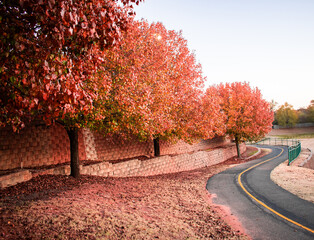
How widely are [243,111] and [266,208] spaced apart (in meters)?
25.9

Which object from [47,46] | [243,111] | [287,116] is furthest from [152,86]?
[287,116]

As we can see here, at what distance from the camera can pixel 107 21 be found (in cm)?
497

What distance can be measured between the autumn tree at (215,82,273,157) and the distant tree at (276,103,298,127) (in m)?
77.3

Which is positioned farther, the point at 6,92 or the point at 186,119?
the point at 186,119

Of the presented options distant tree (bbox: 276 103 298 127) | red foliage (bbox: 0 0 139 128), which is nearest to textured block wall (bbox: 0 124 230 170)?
red foliage (bbox: 0 0 139 128)

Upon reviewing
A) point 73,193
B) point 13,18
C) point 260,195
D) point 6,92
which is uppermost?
point 13,18

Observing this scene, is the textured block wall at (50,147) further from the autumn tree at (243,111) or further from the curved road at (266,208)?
the autumn tree at (243,111)

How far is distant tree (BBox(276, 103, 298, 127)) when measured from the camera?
333 feet

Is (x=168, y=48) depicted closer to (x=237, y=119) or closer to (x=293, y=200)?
(x=293, y=200)

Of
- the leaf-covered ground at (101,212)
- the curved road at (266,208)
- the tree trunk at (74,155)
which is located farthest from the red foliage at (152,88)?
the curved road at (266,208)

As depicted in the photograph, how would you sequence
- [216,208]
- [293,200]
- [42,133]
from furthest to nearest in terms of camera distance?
[42,133], [293,200], [216,208]

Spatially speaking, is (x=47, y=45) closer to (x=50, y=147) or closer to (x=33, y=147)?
(x=33, y=147)

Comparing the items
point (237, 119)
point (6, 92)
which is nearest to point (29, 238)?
point (6, 92)

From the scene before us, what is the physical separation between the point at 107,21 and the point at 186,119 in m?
15.4
